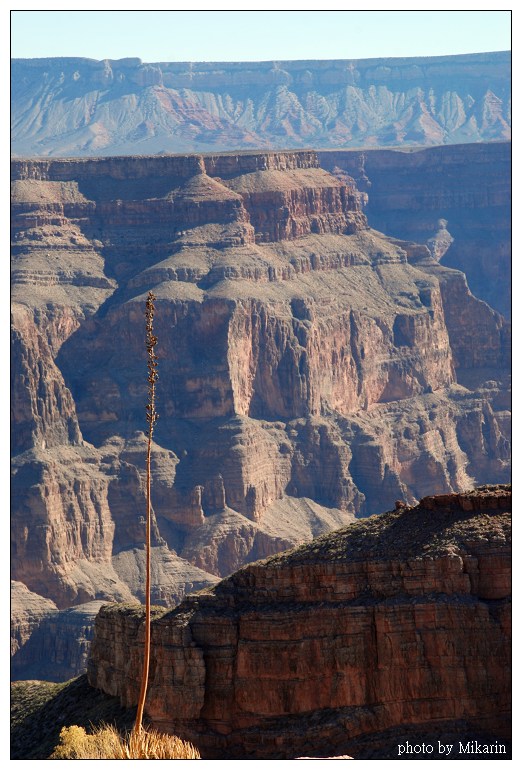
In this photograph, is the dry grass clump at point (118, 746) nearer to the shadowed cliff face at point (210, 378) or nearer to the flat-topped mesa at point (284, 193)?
the shadowed cliff face at point (210, 378)

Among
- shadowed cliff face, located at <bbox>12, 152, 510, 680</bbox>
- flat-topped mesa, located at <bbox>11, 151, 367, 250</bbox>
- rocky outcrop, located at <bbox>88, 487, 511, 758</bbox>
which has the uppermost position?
flat-topped mesa, located at <bbox>11, 151, 367, 250</bbox>

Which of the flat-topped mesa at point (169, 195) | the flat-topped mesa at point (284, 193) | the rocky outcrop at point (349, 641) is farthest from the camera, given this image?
the flat-topped mesa at point (284, 193)

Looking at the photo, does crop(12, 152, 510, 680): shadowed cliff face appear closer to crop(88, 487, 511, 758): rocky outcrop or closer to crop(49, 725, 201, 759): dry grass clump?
crop(88, 487, 511, 758): rocky outcrop

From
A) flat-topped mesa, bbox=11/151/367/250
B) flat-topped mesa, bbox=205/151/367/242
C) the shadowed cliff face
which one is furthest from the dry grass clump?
flat-topped mesa, bbox=205/151/367/242

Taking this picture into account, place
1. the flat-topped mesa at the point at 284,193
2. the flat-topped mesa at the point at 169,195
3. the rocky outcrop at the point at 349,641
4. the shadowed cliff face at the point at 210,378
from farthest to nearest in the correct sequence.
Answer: the flat-topped mesa at the point at 284,193, the flat-topped mesa at the point at 169,195, the shadowed cliff face at the point at 210,378, the rocky outcrop at the point at 349,641

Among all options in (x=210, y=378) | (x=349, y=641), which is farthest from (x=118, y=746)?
(x=210, y=378)

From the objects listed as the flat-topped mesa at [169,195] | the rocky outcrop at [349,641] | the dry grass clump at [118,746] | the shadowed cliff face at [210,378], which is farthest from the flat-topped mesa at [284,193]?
the dry grass clump at [118,746]
